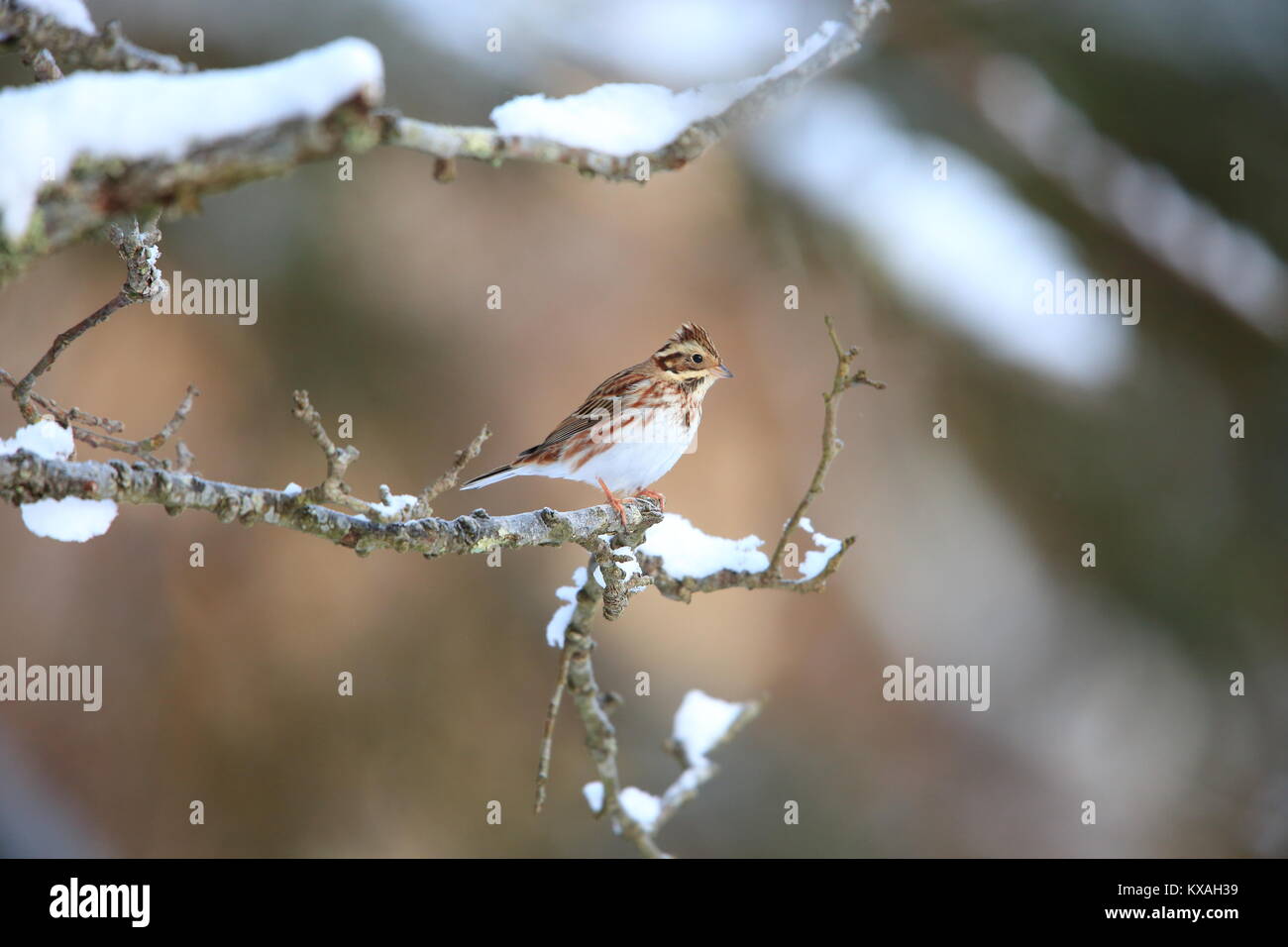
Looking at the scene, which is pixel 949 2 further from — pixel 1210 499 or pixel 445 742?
pixel 445 742

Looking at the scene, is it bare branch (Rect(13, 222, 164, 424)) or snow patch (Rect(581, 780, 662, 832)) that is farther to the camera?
Answer: snow patch (Rect(581, 780, 662, 832))

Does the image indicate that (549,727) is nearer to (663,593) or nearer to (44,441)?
(663,593)

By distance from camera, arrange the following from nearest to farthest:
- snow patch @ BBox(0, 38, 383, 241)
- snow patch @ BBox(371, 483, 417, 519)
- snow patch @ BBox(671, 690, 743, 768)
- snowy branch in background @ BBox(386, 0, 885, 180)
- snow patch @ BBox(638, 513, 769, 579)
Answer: snow patch @ BBox(0, 38, 383, 241) → snowy branch in background @ BBox(386, 0, 885, 180) → snow patch @ BBox(371, 483, 417, 519) → snow patch @ BBox(638, 513, 769, 579) → snow patch @ BBox(671, 690, 743, 768)

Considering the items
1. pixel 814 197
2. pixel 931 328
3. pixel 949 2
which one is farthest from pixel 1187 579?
pixel 949 2

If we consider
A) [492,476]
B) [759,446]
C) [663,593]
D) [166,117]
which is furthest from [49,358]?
[759,446]

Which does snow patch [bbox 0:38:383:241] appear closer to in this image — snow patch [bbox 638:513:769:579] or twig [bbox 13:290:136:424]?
twig [bbox 13:290:136:424]

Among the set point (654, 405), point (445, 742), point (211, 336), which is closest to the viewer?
point (654, 405)

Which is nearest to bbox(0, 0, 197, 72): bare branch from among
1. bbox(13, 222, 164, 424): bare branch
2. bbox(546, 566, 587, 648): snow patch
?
bbox(13, 222, 164, 424): bare branch
